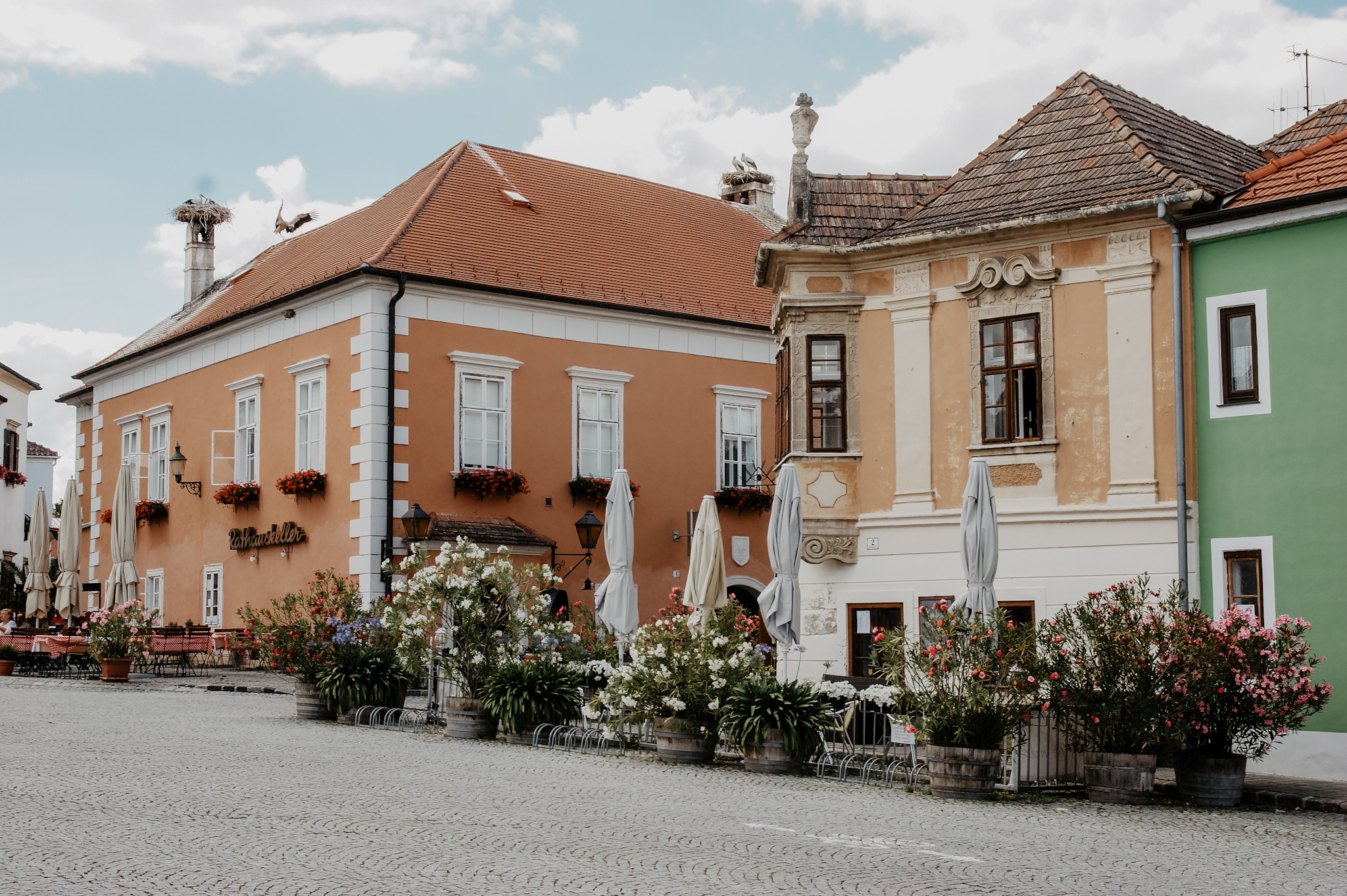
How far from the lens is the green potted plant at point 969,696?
12.5 metres

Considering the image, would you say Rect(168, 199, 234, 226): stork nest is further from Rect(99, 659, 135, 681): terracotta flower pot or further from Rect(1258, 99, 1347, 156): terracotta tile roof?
Rect(1258, 99, 1347, 156): terracotta tile roof

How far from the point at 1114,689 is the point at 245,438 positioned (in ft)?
70.0

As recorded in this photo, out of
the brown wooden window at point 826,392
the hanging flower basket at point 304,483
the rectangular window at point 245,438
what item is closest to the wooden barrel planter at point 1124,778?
the brown wooden window at point 826,392

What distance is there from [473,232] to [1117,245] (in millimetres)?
14562

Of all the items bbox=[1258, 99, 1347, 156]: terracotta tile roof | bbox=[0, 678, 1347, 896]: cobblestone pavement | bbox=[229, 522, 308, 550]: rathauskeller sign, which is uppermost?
bbox=[1258, 99, 1347, 156]: terracotta tile roof

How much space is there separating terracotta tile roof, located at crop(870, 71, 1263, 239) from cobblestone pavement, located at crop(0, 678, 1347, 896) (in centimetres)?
844

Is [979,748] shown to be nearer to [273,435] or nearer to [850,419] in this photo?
[850,419]

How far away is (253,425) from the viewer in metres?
30.0

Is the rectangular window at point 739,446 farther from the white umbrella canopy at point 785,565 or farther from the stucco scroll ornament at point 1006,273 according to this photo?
the white umbrella canopy at point 785,565

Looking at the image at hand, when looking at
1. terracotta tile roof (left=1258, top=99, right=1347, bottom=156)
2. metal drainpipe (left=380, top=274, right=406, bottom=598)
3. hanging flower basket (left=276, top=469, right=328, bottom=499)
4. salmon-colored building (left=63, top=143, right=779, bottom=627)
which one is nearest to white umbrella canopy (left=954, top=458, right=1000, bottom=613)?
terracotta tile roof (left=1258, top=99, right=1347, bottom=156)

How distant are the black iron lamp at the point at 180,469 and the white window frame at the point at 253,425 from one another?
142cm

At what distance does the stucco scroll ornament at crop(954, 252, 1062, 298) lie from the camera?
1844cm

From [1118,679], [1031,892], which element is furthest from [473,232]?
[1031,892]

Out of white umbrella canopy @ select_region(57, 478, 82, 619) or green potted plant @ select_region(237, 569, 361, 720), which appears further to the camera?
white umbrella canopy @ select_region(57, 478, 82, 619)
